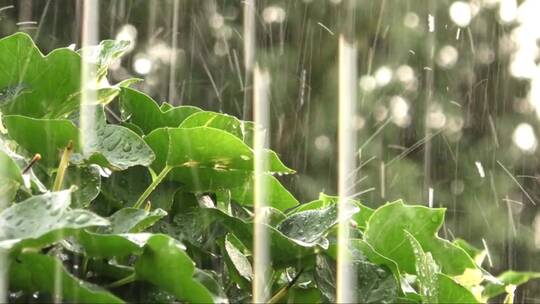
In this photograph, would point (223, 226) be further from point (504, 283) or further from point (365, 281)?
point (504, 283)

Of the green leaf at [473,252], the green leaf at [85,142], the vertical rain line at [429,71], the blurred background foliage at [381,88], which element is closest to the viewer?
the green leaf at [85,142]

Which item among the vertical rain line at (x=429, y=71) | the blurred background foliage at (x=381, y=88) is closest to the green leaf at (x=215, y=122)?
the blurred background foliage at (x=381, y=88)

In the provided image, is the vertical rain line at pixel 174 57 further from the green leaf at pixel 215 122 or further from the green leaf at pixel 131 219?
the green leaf at pixel 131 219

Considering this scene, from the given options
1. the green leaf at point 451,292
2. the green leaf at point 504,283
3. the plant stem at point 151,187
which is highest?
the plant stem at point 151,187

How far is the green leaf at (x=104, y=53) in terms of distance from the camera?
66 cm

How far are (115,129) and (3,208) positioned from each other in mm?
98

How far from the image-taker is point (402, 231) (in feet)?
2.16

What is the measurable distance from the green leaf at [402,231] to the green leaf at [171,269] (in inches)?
7.6

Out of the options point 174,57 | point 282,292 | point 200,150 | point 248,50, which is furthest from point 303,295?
point 174,57

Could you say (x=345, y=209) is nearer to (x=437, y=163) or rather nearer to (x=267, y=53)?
(x=267, y=53)

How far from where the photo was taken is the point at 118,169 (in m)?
0.61

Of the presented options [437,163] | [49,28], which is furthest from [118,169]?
[437,163]

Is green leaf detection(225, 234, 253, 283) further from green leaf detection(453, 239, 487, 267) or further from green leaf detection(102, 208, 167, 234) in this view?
green leaf detection(453, 239, 487, 267)

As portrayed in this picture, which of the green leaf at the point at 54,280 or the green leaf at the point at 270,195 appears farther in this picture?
the green leaf at the point at 270,195
